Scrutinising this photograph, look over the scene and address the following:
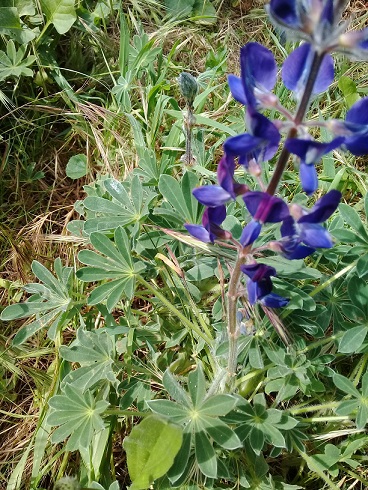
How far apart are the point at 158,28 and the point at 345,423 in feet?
7.37

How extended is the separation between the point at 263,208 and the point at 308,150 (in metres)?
0.16

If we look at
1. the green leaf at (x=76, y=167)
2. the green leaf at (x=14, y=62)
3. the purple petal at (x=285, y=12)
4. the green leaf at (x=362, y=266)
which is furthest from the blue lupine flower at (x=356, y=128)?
the green leaf at (x=14, y=62)

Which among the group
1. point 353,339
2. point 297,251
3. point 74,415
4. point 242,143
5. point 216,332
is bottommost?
point 74,415

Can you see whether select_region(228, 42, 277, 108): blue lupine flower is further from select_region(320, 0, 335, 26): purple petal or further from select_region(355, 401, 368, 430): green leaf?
select_region(355, 401, 368, 430): green leaf

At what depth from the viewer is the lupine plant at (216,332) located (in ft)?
4.42

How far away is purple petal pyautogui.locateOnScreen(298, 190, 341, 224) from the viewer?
47.2 inches

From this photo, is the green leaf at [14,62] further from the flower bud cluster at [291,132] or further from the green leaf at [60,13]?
the flower bud cluster at [291,132]

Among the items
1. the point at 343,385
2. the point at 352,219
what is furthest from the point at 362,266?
the point at 343,385

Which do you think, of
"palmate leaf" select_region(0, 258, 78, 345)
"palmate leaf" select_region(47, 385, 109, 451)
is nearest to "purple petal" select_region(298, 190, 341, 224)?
"palmate leaf" select_region(47, 385, 109, 451)

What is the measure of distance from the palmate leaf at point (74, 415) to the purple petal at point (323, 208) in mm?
866

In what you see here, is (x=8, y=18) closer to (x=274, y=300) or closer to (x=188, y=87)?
(x=188, y=87)

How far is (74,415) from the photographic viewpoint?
175cm

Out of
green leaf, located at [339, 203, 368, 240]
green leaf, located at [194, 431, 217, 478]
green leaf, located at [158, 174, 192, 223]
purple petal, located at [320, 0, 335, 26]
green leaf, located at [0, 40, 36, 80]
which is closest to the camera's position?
purple petal, located at [320, 0, 335, 26]

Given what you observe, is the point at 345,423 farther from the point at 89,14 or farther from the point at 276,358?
the point at 89,14
